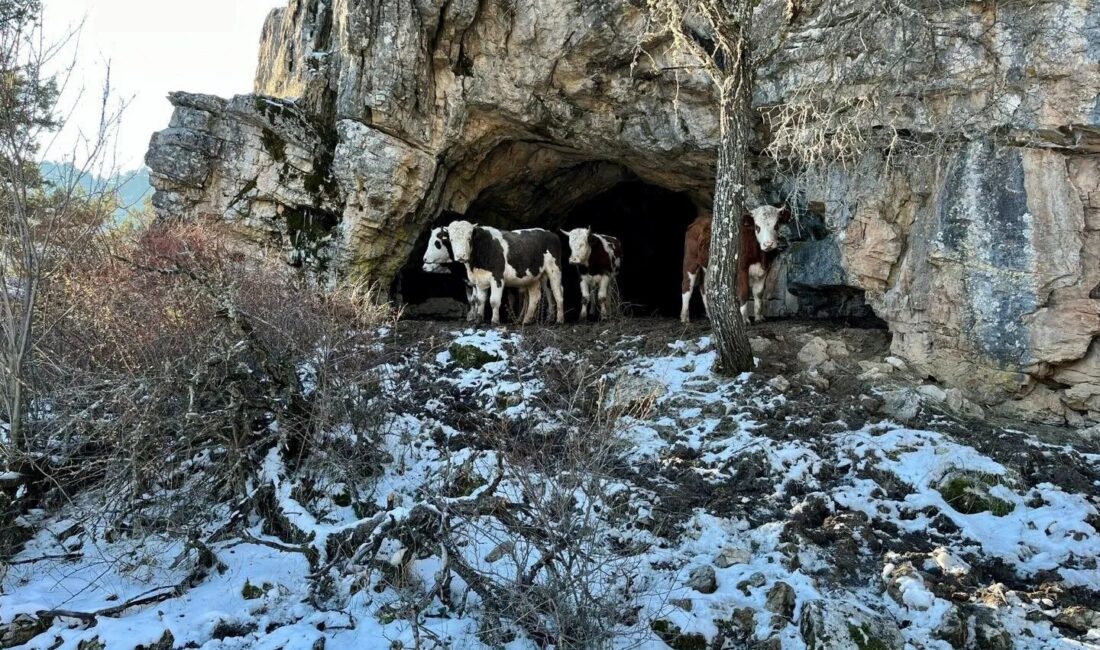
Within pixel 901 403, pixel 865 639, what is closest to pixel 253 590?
pixel 865 639

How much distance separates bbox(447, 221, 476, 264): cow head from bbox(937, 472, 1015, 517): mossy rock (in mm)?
7532

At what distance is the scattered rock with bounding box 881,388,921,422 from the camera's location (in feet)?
23.1

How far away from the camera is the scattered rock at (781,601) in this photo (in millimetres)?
4551

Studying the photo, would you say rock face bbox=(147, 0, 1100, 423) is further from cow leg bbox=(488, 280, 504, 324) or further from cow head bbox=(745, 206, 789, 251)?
cow leg bbox=(488, 280, 504, 324)

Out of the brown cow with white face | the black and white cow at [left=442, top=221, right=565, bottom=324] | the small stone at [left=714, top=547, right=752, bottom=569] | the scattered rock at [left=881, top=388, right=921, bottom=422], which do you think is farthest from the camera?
the black and white cow at [left=442, top=221, right=565, bottom=324]

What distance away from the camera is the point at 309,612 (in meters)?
4.91

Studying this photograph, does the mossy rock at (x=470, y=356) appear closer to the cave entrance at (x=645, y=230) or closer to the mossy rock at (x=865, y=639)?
the mossy rock at (x=865, y=639)

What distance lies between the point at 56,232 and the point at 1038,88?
848cm

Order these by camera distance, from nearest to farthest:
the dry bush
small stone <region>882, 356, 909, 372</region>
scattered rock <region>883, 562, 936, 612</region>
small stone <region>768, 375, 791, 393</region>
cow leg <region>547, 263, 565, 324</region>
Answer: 1. scattered rock <region>883, 562, 936, 612</region>
2. the dry bush
3. small stone <region>768, 375, 791, 393</region>
4. small stone <region>882, 356, 909, 372</region>
5. cow leg <region>547, 263, 565, 324</region>

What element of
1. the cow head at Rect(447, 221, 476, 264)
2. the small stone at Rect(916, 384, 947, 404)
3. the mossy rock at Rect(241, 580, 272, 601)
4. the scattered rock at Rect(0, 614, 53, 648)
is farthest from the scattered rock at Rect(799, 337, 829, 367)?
the scattered rock at Rect(0, 614, 53, 648)

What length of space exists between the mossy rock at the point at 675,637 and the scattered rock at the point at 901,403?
140 inches

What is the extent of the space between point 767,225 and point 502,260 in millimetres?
3983

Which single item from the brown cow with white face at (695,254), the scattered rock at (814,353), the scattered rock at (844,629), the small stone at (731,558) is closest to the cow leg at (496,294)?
the brown cow with white face at (695,254)

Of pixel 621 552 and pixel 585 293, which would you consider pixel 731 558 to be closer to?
pixel 621 552
